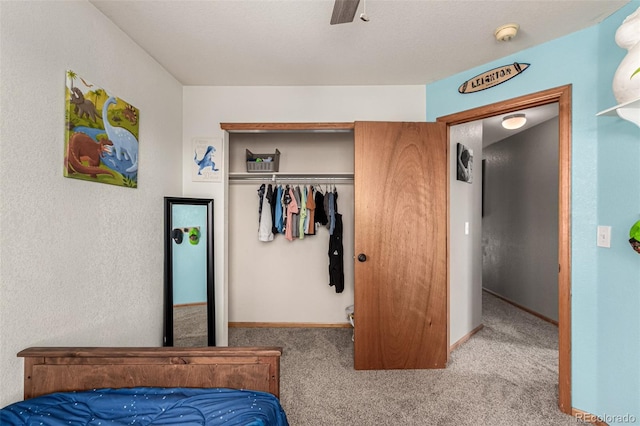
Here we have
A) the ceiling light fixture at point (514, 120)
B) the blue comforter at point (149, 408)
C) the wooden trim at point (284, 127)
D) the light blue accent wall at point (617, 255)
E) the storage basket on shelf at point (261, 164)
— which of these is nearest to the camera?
the blue comforter at point (149, 408)

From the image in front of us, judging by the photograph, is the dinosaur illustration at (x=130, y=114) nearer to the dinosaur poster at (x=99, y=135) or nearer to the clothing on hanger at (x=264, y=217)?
the dinosaur poster at (x=99, y=135)

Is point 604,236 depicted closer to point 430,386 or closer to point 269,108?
point 430,386

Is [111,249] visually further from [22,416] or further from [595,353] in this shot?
[595,353]

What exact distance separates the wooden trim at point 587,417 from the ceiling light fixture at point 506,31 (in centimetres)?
237

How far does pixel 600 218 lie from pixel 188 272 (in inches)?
112

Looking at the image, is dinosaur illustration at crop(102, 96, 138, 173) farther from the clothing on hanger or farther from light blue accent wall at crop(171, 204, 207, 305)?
the clothing on hanger

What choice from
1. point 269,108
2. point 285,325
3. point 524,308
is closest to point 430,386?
point 285,325

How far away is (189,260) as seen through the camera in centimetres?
233

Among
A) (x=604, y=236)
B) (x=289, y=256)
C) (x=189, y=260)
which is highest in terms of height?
(x=604, y=236)

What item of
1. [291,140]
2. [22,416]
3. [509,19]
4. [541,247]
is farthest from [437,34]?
[541,247]

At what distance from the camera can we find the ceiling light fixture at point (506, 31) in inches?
67.8

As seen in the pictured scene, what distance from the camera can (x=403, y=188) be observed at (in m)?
2.30

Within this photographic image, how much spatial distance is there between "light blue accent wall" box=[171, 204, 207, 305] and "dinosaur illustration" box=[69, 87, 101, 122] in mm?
861

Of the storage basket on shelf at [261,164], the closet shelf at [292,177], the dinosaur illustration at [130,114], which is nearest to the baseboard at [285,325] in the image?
the closet shelf at [292,177]
